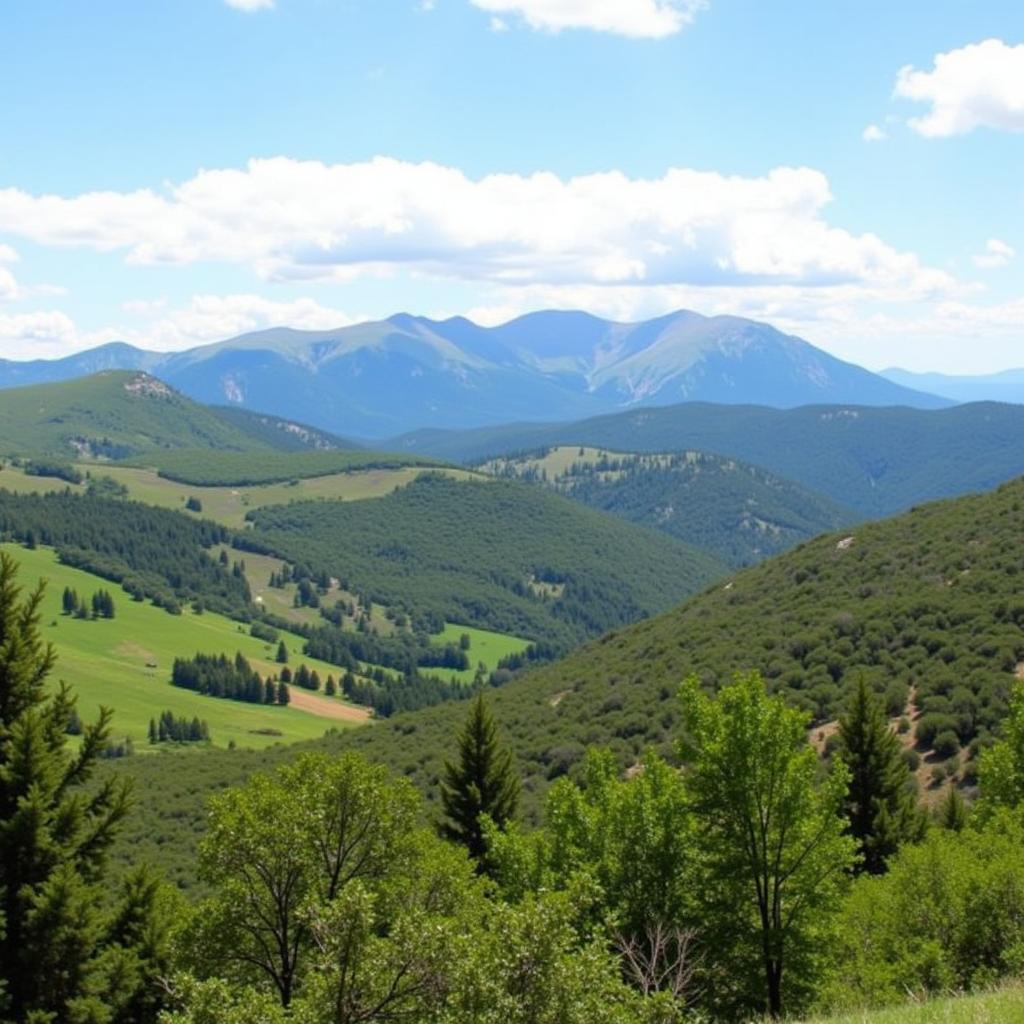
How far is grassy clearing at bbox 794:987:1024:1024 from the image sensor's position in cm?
1370

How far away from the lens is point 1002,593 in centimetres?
6925

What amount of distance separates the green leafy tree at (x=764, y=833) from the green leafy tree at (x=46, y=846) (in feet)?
50.9

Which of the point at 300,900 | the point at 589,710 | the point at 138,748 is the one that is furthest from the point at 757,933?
the point at 138,748

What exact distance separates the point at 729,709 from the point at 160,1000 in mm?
20938

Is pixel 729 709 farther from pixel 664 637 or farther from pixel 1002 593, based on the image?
pixel 664 637

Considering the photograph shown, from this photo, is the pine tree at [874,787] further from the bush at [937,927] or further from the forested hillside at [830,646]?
the bush at [937,927]

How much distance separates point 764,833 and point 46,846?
17.5 meters

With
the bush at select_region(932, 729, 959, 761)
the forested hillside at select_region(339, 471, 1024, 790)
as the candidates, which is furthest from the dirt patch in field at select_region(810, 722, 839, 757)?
the bush at select_region(932, 729, 959, 761)

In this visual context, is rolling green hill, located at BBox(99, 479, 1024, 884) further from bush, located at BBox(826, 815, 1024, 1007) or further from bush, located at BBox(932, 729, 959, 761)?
bush, located at BBox(826, 815, 1024, 1007)

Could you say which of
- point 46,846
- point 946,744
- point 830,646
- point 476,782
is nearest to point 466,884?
point 46,846

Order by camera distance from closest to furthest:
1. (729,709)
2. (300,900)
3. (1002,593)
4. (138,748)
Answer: (300,900), (729,709), (1002,593), (138,748)

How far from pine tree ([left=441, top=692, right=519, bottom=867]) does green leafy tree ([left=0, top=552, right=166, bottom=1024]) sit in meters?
18.4

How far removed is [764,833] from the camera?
78.6 feet

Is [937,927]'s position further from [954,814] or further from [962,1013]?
[954,814]
